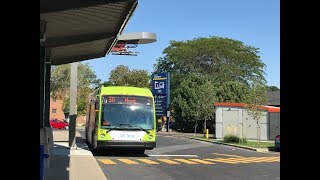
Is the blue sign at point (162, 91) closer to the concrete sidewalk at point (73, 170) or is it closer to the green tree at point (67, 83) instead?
the green tree at point (67, 83)

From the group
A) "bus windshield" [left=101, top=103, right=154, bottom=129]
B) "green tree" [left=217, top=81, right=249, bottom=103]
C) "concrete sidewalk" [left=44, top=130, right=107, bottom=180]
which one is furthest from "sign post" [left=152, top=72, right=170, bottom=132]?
"concrete sidewalk" [left=44, top=130, right=107, bottom=180]

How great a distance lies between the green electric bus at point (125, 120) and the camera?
18.7m

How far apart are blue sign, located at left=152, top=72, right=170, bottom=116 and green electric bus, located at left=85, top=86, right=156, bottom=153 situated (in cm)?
3760

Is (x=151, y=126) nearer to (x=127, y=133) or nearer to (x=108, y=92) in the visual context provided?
(x=127, y=133)

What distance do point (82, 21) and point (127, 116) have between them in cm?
897

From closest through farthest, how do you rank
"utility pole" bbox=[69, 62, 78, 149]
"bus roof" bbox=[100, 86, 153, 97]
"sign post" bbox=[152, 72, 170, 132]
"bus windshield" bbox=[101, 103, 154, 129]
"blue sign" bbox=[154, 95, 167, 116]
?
"bus windshield" bbox=[101, 103, 154, 129] < "bus roof" bbox=[100, 86, 153, 97] < "utility pole" bbox=[69, 62, 78, 149] < "sign post" bbox=[152, 72, 170, 132] < "blue sign" bbox=[154, 95, 167, 116]

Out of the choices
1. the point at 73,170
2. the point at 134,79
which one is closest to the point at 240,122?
the point at 73,170

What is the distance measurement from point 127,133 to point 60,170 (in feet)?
18.7

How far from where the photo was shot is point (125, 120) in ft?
62.3

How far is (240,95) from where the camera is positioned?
56.9m

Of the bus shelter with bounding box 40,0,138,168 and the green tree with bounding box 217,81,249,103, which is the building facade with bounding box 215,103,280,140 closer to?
the green tree with bounding box 217,81,249,103

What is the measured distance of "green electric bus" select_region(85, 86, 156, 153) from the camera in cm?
1869

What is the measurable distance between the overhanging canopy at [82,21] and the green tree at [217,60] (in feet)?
194
